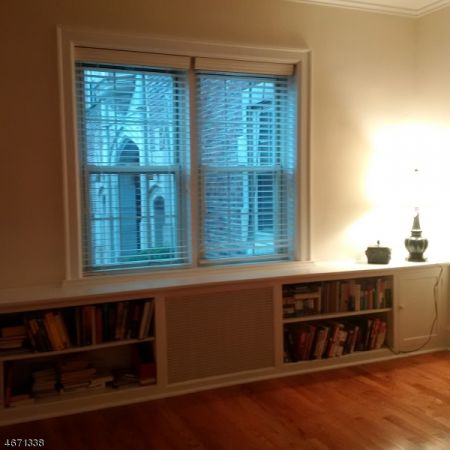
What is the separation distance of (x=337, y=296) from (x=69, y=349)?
1.91 metres

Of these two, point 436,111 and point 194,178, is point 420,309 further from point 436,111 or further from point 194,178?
point 194,178

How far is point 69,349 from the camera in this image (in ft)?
9.71

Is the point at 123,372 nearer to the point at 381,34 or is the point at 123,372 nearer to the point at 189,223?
the point at 189,223

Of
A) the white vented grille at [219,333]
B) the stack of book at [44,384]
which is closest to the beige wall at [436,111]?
the white vented grille at [219,333]

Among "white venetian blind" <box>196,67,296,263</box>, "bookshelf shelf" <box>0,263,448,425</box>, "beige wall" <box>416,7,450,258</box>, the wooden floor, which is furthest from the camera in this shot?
"beige wall" <box>416,7,450,258</box>

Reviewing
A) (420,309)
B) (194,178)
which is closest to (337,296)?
(420,309)

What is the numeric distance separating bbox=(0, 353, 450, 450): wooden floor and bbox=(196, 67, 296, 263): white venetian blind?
1063mm

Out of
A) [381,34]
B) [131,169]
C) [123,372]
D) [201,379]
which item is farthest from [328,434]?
[381,34]

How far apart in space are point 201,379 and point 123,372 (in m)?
0.52

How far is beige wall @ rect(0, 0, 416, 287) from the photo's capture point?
3.10 metres

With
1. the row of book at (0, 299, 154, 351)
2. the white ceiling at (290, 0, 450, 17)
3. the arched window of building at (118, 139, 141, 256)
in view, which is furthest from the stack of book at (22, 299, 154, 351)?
the white ceiling at (290, 0, 450, 17)

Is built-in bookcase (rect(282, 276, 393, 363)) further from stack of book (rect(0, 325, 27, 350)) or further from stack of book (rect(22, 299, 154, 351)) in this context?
stack of book (rect(0, 325, 27, 350))

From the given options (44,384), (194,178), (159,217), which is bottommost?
(44,384)

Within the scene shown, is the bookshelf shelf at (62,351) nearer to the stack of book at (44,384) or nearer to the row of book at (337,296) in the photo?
the stack of book at (44,384)
